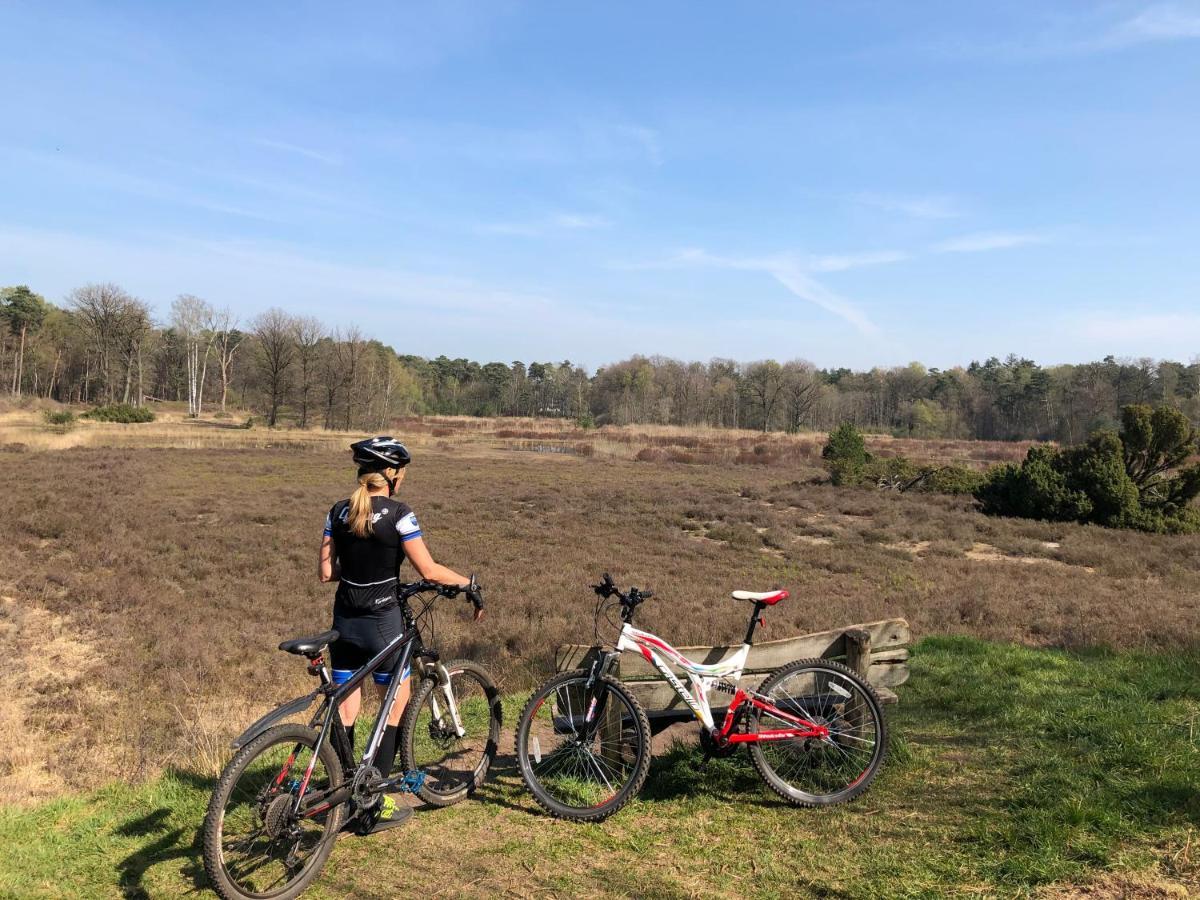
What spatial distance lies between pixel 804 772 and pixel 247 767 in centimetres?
294

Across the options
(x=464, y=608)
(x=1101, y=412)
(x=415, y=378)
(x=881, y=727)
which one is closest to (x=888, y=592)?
(x=464, y=608)

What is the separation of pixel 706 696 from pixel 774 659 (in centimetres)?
62

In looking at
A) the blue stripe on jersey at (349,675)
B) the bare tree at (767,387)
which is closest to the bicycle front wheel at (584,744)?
the blue stripe on jersey at (349,675)

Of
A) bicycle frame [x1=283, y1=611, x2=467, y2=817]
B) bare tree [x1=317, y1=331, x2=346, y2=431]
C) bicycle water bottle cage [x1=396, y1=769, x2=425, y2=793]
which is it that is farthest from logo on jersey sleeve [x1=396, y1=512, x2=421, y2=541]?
bare tree [x1=317, y1=331, x2=346, y2=431]

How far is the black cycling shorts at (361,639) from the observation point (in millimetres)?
3865

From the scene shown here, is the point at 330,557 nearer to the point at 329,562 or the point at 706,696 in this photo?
the point at 329,562

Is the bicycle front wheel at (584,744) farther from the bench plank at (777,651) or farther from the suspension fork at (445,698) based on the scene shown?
the suspension fork at (445,698)

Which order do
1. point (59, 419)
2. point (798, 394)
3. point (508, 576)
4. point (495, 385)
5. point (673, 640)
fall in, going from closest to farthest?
point (673, 640), point (508, 576), point (59, 419), point (798, 394), point (495, 385)

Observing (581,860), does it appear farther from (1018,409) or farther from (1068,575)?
(1018,409)

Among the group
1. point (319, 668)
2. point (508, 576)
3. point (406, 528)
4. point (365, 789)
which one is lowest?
point (508, 576)

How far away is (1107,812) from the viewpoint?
3.52 m

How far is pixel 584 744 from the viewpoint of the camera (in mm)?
4043

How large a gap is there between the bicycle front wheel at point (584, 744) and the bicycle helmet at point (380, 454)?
4.95 feet

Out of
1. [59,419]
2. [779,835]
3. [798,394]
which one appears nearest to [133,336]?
[59,419]
